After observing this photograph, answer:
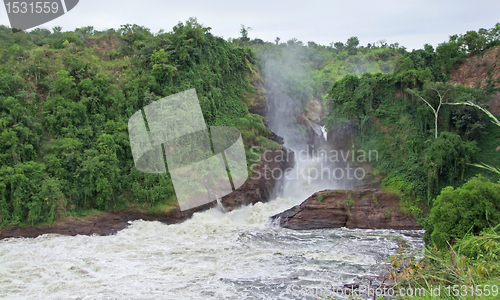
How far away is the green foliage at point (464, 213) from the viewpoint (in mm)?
14422

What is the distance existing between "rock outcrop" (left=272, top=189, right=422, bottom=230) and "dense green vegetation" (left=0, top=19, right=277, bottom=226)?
7.26 metres

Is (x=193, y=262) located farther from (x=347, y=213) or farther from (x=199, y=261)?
(x=347, y=213)

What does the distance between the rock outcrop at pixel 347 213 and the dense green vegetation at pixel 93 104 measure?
7256 millimetres

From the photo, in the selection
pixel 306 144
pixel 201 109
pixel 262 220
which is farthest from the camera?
pixel 306 144

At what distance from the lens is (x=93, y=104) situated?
24.5 m

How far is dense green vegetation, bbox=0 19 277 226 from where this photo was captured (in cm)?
2045

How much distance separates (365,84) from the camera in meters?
28.3

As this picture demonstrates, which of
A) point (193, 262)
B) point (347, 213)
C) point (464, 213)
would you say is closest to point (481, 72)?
point (347, 213)

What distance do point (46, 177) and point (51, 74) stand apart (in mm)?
8609

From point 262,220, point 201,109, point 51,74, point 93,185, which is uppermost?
point 51,74

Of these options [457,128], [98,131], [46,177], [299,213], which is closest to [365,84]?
[457,128]

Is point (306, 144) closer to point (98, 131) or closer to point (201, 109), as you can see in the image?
point (201, 109)

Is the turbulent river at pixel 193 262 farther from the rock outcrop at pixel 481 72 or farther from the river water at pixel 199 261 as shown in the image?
the rock outcrop at pixel 481 72

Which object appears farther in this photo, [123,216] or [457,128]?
[457,128]
